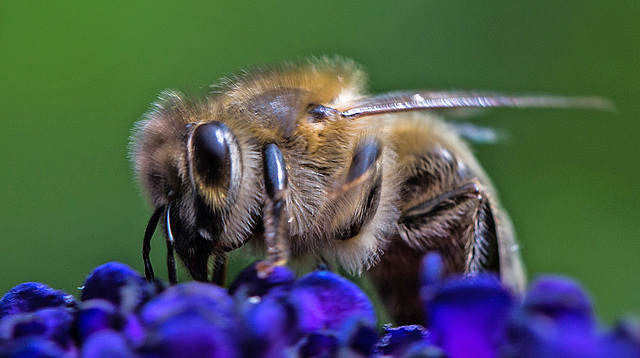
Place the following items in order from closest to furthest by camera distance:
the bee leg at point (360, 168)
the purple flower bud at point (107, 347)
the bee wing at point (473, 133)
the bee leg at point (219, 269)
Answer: the purple flower bud at point (107, 347) < the bee leg at point (219, 269) < the bee leg at point (360, 168) < the bee wing at point (473, 133)

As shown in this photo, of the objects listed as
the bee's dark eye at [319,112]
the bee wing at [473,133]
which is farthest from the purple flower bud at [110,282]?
the bee wing at [473,133]

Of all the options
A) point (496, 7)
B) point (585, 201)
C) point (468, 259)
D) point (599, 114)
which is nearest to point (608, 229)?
point (585, 201)

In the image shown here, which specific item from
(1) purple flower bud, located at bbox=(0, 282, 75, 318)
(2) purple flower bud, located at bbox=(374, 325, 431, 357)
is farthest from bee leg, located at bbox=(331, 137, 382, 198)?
(1) purple flower bud, located at bbox=(0, 282, 75, 318)

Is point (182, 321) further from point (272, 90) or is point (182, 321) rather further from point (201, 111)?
point (272, 90)

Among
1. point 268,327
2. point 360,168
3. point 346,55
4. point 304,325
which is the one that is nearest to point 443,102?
point 360,168

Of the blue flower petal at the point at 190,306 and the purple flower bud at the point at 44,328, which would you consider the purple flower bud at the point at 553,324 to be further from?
the purple flower bud at the point at 44,328

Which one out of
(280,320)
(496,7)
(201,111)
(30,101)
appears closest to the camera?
(280,320)

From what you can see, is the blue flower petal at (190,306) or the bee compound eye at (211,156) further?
the bee compound eye at (211,156)
